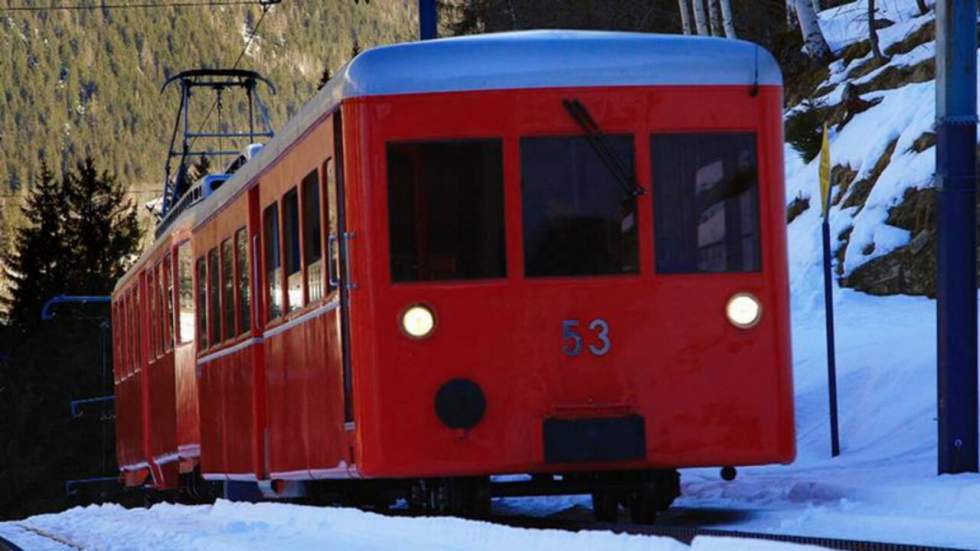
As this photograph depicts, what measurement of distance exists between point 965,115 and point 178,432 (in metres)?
9.27

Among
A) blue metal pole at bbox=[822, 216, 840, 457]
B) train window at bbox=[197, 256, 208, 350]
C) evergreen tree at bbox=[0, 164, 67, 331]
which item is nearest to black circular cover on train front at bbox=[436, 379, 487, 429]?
blue metal pole at bbox=[822, 216, 840, 457]

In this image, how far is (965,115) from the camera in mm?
12922

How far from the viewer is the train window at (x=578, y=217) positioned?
10.5 metres

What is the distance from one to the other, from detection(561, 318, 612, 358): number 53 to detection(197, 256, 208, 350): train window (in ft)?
23.5

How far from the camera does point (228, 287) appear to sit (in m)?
15.7

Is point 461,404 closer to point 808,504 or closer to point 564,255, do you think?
point 564,255

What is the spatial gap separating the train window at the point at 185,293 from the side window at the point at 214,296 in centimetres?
124

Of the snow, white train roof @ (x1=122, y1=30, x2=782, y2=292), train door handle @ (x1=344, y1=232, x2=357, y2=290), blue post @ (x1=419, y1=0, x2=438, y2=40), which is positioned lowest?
train door handle @ (x1=344, y1=232, x2=357, y2=290)

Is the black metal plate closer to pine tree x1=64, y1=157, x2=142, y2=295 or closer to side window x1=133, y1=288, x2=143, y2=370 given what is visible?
side window x1=133, y1=288, x2=143, y2=370

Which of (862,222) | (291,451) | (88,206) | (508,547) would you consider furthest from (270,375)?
(88,206)

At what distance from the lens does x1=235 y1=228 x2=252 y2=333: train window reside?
1454 centimetres

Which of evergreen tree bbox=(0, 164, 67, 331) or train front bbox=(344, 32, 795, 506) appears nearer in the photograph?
train front bbox=(344, 32, 795, 506)

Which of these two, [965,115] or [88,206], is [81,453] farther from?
[965,115]

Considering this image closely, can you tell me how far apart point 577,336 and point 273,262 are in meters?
3.52
